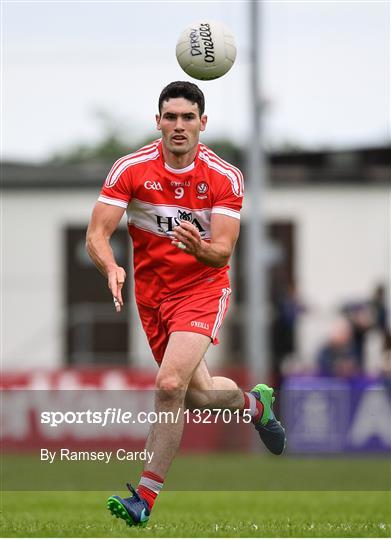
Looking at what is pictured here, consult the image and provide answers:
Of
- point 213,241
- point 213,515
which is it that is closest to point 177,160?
point 213,241

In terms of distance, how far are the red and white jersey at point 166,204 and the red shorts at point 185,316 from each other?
0.21 ft

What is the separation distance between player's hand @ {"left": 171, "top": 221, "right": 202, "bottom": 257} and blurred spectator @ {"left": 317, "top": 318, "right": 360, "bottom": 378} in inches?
480

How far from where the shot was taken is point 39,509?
1195 centimetres

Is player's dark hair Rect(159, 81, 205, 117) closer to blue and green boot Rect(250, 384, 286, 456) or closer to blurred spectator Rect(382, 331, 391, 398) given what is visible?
blue and green boot Rect(250, 384, 286, 456)

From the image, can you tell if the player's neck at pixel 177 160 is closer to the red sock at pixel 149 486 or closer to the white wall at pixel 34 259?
the red sock at pixel 149 486

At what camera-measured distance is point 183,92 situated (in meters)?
9.24

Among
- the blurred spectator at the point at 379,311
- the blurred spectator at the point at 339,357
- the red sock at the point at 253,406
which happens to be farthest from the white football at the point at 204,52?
the blurred spectator at the point at 379,311

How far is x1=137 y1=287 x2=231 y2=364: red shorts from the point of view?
9.30 metres

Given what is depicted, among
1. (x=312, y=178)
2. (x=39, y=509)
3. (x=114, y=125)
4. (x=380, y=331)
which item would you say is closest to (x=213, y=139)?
(x=114, y=125)

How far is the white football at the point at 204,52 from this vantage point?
945 centimetres

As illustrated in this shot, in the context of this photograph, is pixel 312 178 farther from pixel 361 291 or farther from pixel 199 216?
pixel 199 216

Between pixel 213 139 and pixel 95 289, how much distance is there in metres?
19.7

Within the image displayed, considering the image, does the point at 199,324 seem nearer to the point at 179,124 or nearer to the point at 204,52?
the point at 179,124

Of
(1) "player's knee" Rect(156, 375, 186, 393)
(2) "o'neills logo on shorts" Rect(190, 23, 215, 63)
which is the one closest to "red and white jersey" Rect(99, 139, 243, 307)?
(2) "o'neills logo on shorts" Rect(190, 23, 215, 63)
